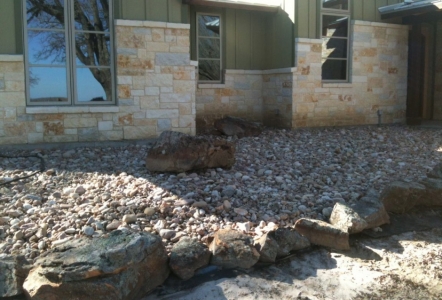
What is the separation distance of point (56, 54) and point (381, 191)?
5291 millimetres

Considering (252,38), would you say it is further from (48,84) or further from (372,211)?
(372,211)

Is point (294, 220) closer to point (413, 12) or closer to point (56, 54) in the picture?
point (56, 54)

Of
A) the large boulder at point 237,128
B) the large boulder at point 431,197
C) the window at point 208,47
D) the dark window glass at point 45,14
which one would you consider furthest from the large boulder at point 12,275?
the window at point 208,47

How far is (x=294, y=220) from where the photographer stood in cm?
418

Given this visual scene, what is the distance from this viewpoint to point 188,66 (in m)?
7.73

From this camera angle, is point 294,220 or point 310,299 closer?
point 310,299

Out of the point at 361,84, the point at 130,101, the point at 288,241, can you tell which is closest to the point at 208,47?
the point at 130,101

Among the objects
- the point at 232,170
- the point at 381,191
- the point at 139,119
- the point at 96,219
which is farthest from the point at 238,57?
the point at 96,219

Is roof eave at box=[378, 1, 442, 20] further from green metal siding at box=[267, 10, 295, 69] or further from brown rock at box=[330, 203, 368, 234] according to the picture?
brown rock at box=[330, 203, 368, 234]

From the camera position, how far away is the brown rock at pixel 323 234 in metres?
3.80

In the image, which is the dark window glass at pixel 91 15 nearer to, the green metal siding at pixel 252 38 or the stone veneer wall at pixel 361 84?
the green metal siding at pixel 252 38

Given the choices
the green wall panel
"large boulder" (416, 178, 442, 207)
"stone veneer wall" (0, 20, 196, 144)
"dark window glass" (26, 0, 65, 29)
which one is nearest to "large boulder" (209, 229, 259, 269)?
"large boulder" (416, 178, 442, 207)

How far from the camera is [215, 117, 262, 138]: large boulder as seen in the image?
28.1 feet

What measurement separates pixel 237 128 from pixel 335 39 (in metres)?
3.24
